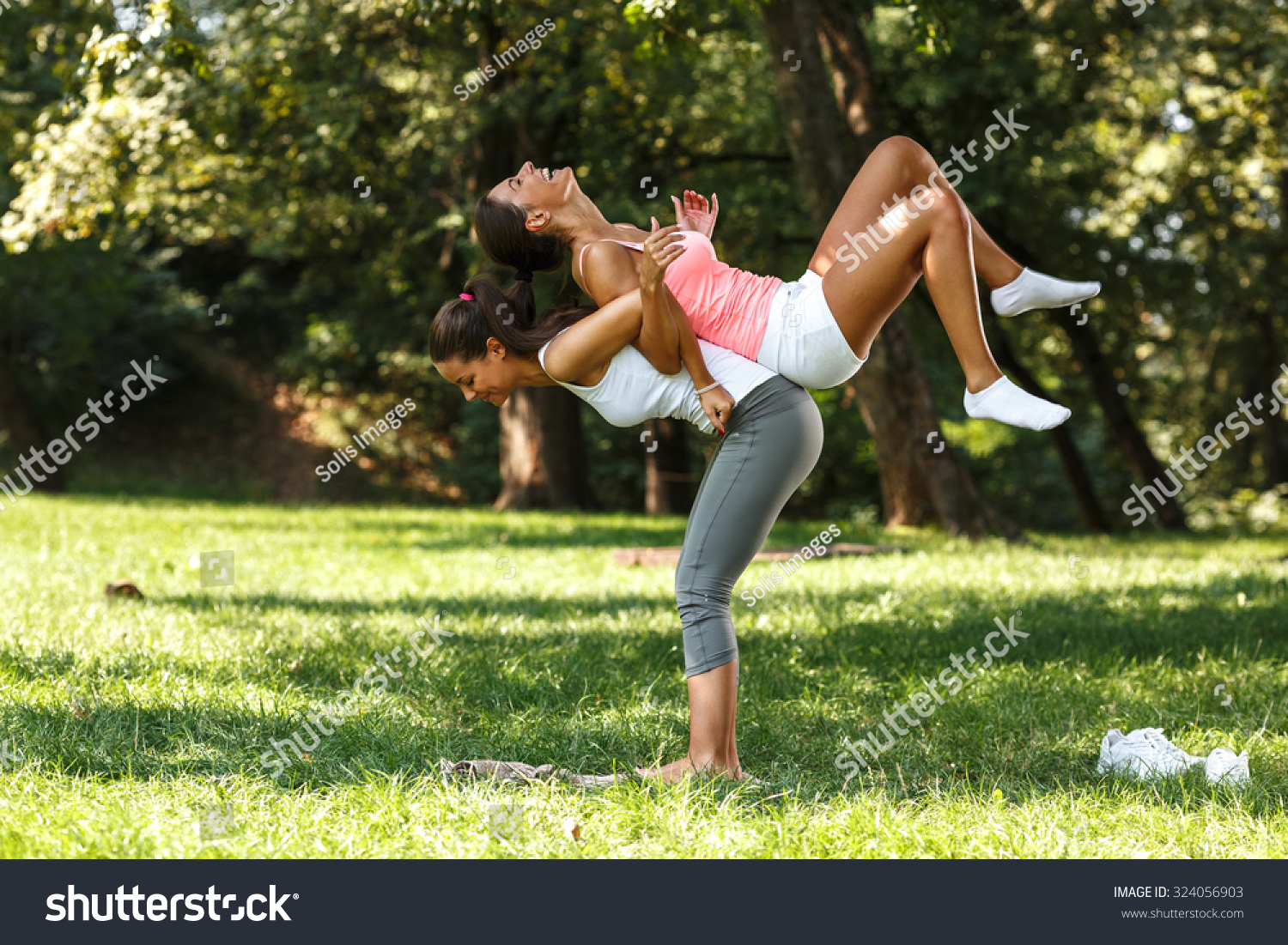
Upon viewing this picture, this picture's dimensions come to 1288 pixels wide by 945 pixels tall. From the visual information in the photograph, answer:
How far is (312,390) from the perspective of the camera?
2467cm

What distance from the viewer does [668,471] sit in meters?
18.5

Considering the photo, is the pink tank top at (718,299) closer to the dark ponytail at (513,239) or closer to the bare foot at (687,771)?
the dark ponytail at (513,239)

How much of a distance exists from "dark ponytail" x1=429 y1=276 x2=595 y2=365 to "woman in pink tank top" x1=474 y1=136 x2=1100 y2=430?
0.45 ft

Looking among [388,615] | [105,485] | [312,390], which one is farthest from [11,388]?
[388,615]

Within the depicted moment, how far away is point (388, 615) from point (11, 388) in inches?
656

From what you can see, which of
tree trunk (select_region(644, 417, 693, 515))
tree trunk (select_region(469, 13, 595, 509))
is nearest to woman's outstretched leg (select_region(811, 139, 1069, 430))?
tree trunk (select_region(469, 13, 595, 509))

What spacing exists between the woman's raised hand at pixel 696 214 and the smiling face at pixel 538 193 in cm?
38

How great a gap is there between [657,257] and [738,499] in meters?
0.82

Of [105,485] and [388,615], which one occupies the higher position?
[105,485]

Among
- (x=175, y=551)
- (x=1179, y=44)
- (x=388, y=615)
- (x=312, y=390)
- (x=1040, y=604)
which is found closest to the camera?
(x=388, y=615)

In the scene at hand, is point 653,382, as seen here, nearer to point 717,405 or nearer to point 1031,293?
point 717,405

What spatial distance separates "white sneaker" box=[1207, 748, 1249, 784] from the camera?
3.59 m

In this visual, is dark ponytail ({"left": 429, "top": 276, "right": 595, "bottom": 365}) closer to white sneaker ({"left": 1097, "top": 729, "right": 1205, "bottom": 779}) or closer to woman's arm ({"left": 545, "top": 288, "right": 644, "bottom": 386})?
woman's arm ({"left": 545, "top": 288, "right": 644, "bottom": 386})

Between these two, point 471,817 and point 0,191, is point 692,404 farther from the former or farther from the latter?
point 0,191
